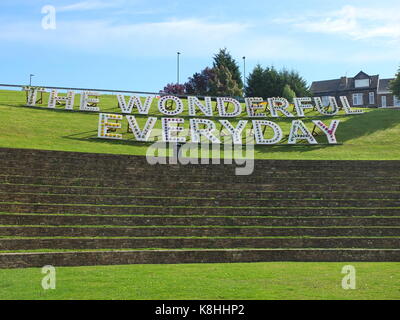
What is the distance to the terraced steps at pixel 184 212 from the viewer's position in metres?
18.7

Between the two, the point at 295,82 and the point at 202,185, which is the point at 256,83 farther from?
the point at 202,185

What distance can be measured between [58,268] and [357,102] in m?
82.9

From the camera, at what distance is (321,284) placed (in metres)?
14.5

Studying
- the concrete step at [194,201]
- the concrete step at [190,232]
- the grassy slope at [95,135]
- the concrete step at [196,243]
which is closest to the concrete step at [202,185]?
the concrete step at [194,201]

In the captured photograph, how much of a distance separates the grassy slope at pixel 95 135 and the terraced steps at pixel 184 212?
229 inches

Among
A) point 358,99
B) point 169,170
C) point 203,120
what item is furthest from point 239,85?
point 169,170

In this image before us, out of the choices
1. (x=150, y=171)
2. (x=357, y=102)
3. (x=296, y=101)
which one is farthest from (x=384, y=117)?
(x=357, y=102)

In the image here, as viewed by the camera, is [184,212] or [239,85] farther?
[239,85]

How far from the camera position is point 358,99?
302 ft

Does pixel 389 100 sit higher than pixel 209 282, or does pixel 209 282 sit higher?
pixel 389 100

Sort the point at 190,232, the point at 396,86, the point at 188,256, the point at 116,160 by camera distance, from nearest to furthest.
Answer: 1. the point at 188,256
2. the point at 190,232
3. the point at 116,160
4. the point at 396,86

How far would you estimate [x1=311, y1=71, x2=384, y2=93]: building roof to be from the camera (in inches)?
3578

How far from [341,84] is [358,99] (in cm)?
505

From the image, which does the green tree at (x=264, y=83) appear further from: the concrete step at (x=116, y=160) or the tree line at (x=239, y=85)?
the concrete step at (x=116, y=160)
